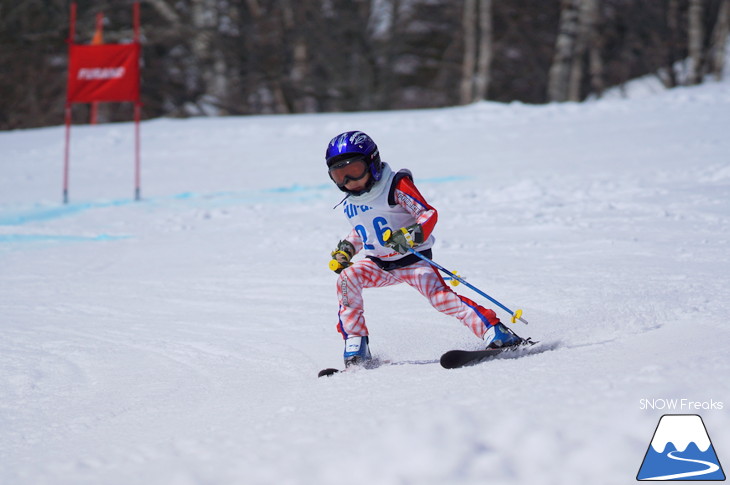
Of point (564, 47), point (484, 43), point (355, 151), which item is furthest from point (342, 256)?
point (484, 43)

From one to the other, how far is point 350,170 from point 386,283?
0.69 metres

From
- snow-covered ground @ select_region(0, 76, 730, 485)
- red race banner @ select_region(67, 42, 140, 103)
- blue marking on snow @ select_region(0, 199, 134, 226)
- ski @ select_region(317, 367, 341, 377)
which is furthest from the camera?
red race banner @ select_region(67, 42, 140, 103)

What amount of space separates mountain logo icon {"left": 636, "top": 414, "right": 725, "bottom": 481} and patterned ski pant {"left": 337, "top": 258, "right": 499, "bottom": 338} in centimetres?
154

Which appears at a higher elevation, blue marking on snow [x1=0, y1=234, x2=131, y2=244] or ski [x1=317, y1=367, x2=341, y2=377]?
ski [x1=317, y1=367, x2=341, y2=377]

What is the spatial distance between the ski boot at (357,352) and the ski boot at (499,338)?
0.65m

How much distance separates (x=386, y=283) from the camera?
13.9 ft

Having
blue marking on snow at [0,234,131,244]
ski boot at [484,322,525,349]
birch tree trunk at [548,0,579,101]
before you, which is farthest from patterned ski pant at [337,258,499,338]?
birch tree trunk at [548,0,579,101]

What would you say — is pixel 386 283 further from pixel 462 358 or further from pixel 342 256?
pixel 462 358

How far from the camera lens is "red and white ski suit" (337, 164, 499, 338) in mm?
4023

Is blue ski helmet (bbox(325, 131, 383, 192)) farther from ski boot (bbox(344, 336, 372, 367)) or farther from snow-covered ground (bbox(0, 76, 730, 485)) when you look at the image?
snow-covered ground (bbox(0, 76, 730, 485))

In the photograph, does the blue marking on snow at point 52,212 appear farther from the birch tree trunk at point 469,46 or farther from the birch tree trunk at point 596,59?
the birch tree trunk at point 469,46

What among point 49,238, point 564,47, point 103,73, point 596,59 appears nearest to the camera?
point 49,238

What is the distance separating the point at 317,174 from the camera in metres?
11.7

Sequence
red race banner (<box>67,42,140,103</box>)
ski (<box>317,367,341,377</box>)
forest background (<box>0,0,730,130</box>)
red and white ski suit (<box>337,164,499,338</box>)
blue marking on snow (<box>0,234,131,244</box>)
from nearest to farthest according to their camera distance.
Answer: ski (<box>317,367,341,377</box>) < red and white ski suit (<box>337,164,499,338</box>) < blue marking on snow (<box>0,234,131,244</box>) < red race banner (<box>67,42,140,103</box>) < forest background (<box>0,0,730,130</box>)
